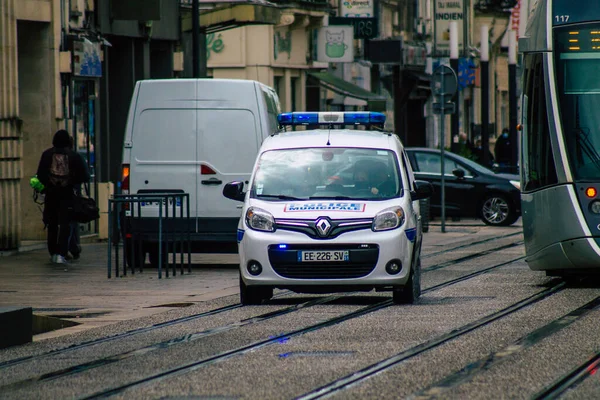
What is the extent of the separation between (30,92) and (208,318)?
1253cm

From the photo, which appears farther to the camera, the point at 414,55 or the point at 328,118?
the point at 414,55

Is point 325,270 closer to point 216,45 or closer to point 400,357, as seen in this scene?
point 400,357

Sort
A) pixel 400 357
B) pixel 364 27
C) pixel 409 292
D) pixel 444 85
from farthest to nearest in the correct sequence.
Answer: pixel 364 27 → pixel 444 85 → pixel 409 292 → pixel 400 357

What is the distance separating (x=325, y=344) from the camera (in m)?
11.6

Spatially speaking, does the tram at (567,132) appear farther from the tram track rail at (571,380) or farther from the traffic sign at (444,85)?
the traffic sign at (444,85)

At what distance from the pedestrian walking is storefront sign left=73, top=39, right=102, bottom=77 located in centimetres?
511

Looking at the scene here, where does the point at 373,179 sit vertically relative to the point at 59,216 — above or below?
above

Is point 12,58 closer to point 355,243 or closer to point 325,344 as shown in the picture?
point 355,243

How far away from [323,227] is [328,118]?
3046 millimetres

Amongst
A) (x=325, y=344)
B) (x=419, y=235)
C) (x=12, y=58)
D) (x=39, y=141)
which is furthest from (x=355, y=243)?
(x=39, y=141)

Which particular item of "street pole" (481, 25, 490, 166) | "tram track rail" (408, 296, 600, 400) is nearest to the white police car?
"tram track rail" (408, 296, 600, 400)

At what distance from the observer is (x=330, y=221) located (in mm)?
14922

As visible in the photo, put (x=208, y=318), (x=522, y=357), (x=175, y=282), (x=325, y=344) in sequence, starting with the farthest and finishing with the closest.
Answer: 1. (x=175, y=282)
2. (x=208, y=318)
3. (x=325, y=344)
4. (x=522, y=357)

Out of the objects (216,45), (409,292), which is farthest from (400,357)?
(216,45)
